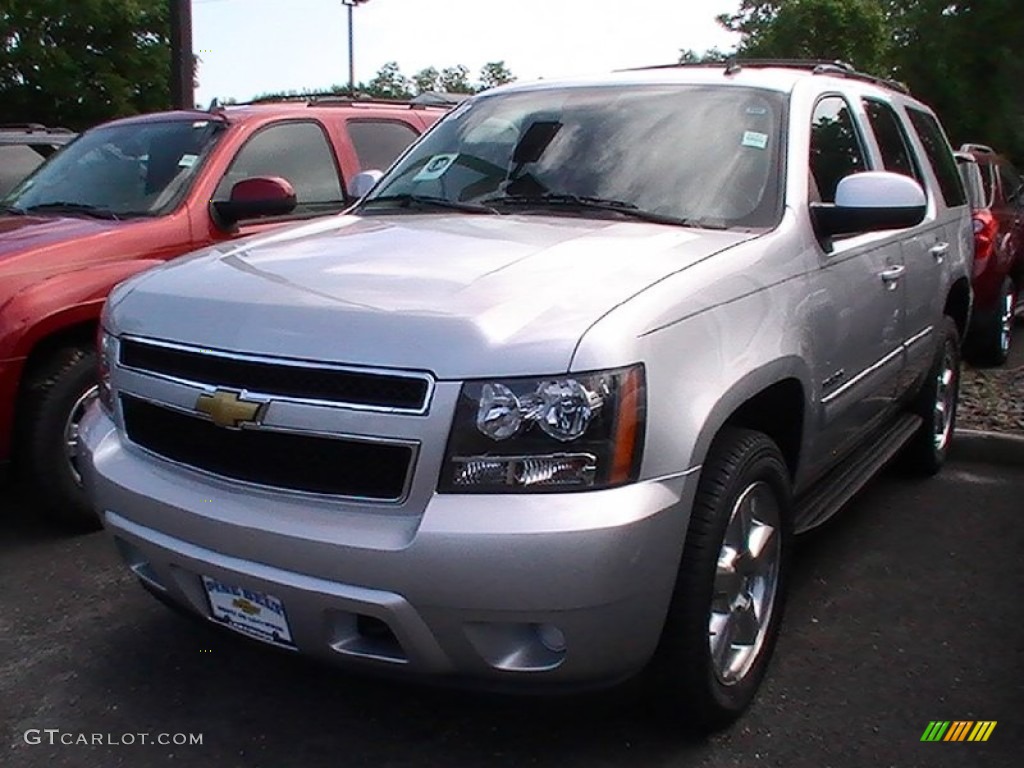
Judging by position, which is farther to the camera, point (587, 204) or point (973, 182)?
point (973, 182)

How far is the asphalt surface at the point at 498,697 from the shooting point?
3.00 m

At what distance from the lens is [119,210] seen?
532cm

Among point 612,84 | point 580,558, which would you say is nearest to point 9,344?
point 612,84

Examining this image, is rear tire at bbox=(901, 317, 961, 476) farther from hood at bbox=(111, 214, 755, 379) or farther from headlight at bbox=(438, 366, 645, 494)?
headlight at bbox=(438, 366, 645, 494)

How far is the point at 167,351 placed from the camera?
2.95 meters

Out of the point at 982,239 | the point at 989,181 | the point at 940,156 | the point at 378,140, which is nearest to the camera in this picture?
the point at 940,156

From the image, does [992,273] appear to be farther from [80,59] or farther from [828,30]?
[828,30]

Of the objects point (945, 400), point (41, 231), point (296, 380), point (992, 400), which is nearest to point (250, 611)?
point (296, 380)

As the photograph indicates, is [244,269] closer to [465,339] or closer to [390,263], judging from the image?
[390,263]

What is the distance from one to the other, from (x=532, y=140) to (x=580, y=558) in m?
2.01

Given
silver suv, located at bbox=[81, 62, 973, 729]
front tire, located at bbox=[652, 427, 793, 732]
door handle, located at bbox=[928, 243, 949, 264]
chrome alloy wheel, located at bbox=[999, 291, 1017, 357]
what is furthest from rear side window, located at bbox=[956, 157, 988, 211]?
front tire, located at bbox=[652, 427, 793, 732]

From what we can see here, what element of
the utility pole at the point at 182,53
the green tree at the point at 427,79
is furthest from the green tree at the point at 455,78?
the utility pole at the point at 182,53

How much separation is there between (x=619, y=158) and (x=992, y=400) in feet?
13.1

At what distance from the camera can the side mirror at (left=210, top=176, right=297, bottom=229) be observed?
516cm
